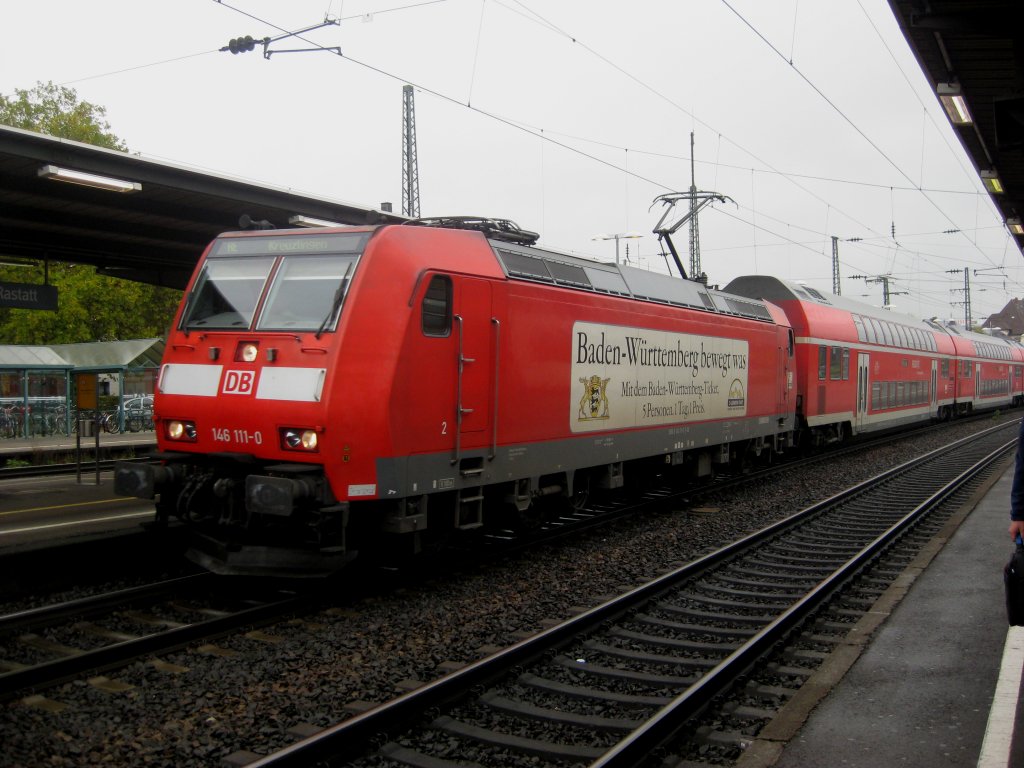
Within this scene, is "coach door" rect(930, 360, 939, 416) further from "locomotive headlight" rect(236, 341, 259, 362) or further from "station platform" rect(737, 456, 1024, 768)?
"locomotive headlight" rect(236, 341, 259, 362)

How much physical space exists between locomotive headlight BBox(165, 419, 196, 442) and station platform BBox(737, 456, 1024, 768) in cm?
558

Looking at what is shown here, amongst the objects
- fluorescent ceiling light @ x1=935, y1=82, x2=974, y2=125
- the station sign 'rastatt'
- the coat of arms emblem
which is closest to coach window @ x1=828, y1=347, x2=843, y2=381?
fluorescent ceiling light @ x1=935, y1=82, x2=974, y2=125

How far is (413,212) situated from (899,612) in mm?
21192

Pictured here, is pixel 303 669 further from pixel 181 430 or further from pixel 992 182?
pixel 992 182

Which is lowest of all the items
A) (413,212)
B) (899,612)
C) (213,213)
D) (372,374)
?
(899,612)

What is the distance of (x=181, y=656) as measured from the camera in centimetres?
632

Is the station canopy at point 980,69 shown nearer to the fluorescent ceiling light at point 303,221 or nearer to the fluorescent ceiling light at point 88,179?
the fluorescent ceiling light at point 303,221

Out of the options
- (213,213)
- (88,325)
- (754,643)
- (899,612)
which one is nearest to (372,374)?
(754,643)

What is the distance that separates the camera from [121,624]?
7133 millimetres

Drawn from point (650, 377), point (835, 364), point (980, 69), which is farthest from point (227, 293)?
point (835, 364)

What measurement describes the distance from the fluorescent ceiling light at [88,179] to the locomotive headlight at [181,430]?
3.37 m

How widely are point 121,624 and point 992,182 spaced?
1347 cm

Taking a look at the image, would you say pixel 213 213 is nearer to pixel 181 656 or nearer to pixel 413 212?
pixel 181 656

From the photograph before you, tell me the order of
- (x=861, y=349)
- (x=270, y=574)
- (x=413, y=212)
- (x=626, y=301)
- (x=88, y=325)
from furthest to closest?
(x=88, y=325), (x=413, y=212), (x=861, y=349), (x=626, y=301), (x=270, y=574)
